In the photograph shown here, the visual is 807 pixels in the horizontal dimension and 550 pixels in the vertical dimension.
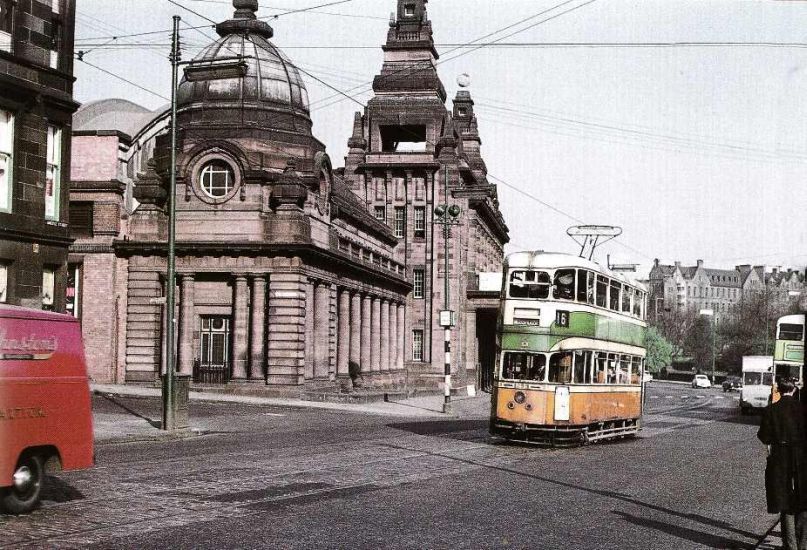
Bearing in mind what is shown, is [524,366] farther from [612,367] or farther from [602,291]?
[612,367]

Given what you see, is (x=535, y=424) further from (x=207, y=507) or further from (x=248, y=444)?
(x=207, y=507)

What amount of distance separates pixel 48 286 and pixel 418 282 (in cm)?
5044

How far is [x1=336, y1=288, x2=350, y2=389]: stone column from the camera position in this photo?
2111 inches

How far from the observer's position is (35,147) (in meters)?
25.6

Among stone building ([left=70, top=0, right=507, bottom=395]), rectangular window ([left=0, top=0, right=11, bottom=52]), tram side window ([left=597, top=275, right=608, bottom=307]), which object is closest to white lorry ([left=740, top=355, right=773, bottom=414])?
stone building ([left=70, top=0, right=507, bottom=395])

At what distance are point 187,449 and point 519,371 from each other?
336 inches

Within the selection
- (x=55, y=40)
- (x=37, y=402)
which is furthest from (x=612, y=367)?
(x=37, y=402)

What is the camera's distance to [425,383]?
73.2 metres

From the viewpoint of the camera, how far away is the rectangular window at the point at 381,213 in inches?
2977

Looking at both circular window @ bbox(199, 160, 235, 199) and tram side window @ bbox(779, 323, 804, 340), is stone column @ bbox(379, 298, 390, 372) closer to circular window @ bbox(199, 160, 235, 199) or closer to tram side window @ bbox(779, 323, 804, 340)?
circular window @ bbox(199, 160, 235, 199)

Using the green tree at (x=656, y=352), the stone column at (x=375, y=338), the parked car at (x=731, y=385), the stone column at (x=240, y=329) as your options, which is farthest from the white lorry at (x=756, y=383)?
the green tree at (x=656, y=352)

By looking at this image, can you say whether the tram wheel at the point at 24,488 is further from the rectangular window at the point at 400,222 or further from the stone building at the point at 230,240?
the rectangular window at the point at 400,222

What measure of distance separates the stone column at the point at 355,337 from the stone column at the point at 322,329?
17.4ft

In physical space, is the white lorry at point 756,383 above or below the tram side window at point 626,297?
below
